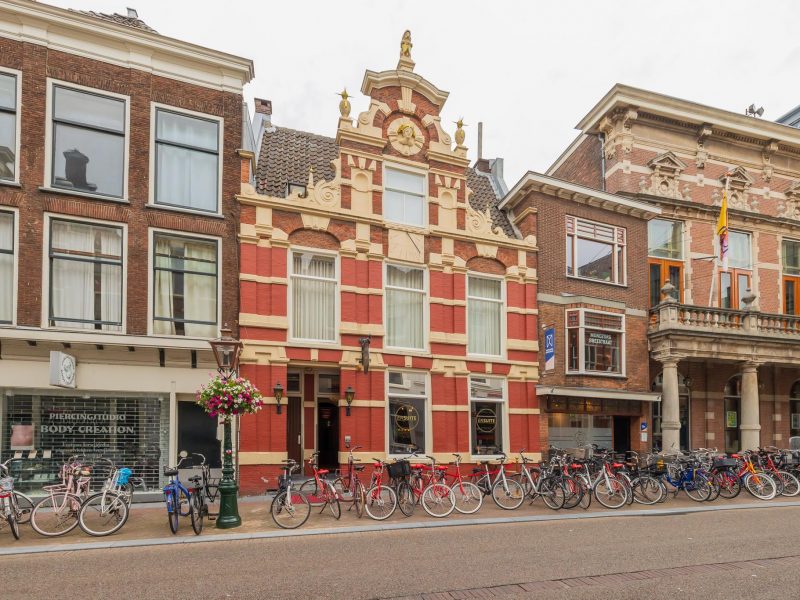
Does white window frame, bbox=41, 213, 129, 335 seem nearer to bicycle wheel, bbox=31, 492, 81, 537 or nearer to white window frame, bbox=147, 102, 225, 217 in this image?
white window frame, bbox=147, 102, 225, 217

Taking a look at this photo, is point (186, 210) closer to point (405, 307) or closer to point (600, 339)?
point (405, 307)

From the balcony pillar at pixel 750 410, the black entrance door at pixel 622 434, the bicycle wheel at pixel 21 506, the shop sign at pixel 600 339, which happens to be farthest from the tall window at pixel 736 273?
the bicycle wheel at pixel 21 506

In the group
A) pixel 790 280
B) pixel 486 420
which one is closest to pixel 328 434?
pixel 486 420

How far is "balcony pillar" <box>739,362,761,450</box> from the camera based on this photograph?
19344 mm

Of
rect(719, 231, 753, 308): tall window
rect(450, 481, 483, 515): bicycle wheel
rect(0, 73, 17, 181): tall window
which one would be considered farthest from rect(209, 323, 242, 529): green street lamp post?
rect(719, 231, 753, 308): tall window

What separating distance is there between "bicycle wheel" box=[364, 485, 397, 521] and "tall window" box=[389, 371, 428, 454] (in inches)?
175

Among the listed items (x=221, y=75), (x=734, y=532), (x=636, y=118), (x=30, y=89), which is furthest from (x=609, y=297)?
(x=30, y=89)

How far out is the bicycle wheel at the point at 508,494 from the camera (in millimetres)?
12969

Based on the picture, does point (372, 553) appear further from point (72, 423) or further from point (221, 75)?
point (221, 75)

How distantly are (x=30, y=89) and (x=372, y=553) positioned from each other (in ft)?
41.0

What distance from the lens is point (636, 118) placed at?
20.8 metres

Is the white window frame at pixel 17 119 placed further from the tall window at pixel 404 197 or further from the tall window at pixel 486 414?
the tall window at pixel 486 414

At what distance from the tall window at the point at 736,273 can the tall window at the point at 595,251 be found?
4548 millimetres

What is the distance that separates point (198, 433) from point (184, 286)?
354 centimetres
